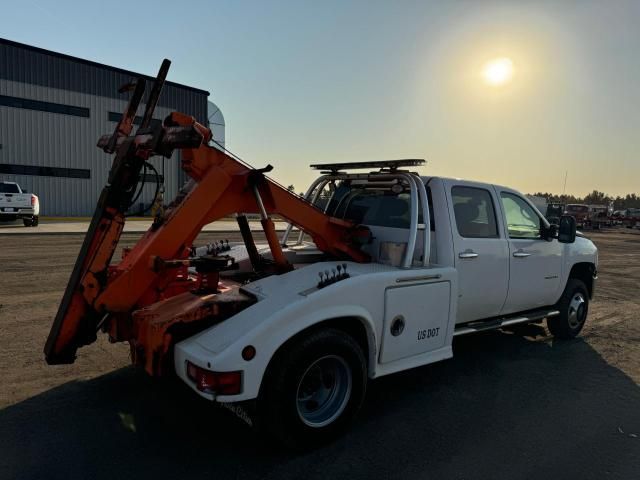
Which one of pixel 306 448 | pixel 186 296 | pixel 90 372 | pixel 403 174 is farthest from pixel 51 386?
pixel 403 174

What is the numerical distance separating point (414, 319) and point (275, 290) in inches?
45.4

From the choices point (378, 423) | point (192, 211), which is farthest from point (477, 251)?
point (192, 211)

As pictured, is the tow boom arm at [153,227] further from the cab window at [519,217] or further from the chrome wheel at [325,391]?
the cab window at [519,217]

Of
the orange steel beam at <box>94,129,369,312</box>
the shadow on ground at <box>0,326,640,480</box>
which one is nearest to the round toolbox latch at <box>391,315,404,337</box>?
the shadow on ground at <box>0,326,640,480</box>

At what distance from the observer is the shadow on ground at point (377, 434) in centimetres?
286

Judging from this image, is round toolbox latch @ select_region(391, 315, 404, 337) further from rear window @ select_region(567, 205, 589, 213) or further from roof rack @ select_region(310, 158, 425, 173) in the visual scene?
rear window @ select_region(567, 205, 589, 213)

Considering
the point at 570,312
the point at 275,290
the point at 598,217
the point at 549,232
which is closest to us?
the point at 275,290

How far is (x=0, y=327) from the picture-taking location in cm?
538

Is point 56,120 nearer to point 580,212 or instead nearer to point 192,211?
point 192,211

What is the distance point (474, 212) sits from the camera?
183 inches

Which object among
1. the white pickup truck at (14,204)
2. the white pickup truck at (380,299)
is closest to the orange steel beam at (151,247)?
the white pickup truck at (380,299)

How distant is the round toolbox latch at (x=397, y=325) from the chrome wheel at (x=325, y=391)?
1.64 ft

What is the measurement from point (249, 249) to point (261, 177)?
811 millimetres

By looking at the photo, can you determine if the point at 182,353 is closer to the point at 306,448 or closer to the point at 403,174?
the point at 306,448
